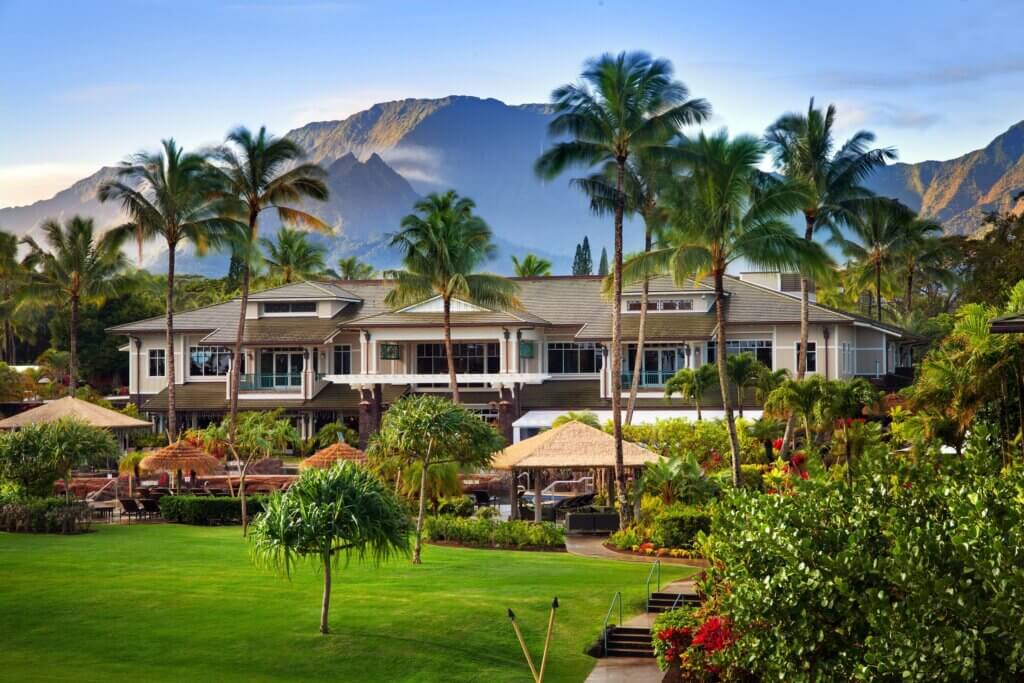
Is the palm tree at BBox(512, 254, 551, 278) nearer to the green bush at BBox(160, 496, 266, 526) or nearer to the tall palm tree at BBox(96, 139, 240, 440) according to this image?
the tall palm tree at BBox(96, 139, 240, 440)

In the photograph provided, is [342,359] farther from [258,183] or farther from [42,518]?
[42,518]

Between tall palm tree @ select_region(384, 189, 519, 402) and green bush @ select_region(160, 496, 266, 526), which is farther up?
tall palm tree @ select_region(384, 189, 519, 402)

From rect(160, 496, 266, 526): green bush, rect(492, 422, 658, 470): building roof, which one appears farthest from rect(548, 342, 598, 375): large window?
rect(160, 496, 266, 526): green bush

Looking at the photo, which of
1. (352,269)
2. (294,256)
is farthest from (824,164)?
(352,269)

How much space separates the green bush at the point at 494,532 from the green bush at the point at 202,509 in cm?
650

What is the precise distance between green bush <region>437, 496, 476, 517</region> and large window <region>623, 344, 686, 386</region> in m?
19.2

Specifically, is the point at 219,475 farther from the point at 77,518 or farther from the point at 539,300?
the point at 539,300

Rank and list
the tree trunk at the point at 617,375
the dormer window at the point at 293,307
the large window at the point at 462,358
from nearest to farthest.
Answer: the tree trunk at the point at 617,375
the large window at the point at 462,358
the dormer window at the point at 293,307

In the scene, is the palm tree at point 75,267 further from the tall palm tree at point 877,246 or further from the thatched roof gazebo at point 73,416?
the tall palm tree at point 877,246

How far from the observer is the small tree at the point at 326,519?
21.9 metres

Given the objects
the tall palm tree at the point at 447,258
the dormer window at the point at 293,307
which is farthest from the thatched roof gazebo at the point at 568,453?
the dormer window at the point at 293,307

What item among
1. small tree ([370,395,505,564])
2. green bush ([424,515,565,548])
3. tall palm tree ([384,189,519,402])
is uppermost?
tall palm tree ([384,189,519,402])

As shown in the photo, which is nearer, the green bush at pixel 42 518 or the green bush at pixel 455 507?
the green bush at pixel 42 518

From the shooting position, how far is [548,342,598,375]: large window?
5834 centimetres
